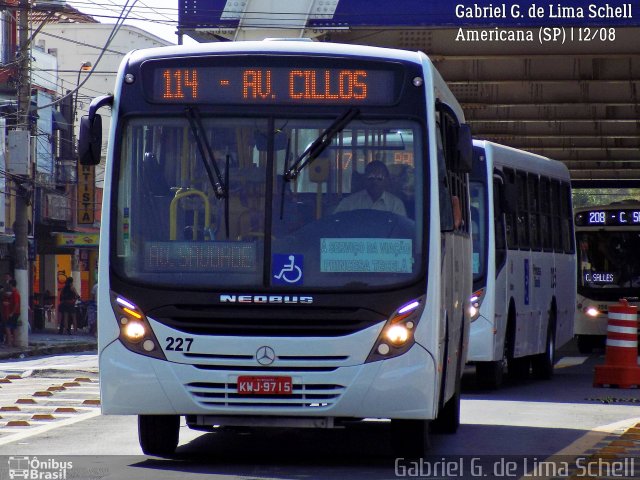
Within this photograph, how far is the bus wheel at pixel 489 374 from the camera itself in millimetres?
18875

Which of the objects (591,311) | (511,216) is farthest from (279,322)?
(591,311)

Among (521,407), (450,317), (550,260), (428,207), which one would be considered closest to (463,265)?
(450,317)

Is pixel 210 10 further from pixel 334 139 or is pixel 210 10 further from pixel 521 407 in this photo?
pixel 334 139

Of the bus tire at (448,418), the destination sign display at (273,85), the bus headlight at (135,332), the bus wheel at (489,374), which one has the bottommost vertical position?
the bus wheel at (489,374)

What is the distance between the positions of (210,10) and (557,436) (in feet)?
37.0

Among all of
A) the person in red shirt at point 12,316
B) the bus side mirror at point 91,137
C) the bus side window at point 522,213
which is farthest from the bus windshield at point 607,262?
the bus side mirror at point 91,137

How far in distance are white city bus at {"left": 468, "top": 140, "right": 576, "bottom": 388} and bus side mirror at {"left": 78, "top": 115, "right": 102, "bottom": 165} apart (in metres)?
8.62

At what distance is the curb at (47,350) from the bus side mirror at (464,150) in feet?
76.6

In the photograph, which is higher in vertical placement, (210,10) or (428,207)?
(210,10)

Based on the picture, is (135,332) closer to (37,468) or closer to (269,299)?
(269,299)

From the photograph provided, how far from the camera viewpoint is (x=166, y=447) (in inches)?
429

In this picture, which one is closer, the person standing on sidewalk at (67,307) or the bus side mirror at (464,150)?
the bus side mirror at (464,150)

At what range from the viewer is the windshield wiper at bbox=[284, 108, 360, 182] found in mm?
10352

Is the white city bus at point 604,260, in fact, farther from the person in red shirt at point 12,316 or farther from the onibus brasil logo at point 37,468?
the onibus brasil logo at point 37,468
